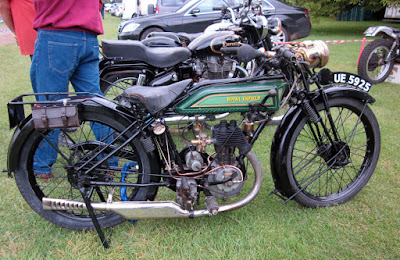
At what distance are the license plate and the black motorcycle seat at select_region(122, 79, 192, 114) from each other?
3.93 ft

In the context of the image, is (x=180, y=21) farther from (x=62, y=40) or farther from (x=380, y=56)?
(x=62, y=40)

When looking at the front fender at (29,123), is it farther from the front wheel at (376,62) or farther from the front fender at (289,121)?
the front wheel at (376,62)

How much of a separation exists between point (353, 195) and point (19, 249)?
8.95ft

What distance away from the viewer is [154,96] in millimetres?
Result: 1951

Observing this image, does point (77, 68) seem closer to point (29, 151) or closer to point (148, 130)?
point (29, 151)

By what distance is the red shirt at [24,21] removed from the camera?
3.18 meters

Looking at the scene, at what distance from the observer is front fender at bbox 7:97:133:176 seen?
80.1 inches

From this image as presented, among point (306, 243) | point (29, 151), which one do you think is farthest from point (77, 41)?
point (306, 243)

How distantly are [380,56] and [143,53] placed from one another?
5.08 metres

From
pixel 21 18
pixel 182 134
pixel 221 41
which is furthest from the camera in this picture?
pixel 221 41

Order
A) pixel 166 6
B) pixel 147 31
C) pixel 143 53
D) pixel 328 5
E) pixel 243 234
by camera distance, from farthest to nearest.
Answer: pixel 328 5
pixel 166 6
pixel 147 31
pixel 143 53
pixel 243 234

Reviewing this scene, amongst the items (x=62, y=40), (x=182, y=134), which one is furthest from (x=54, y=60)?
A: (x=182, y=134)

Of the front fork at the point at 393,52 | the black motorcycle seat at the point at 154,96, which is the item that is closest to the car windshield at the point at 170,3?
the front fork at the point at 393,52

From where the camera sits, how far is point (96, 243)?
2.23 meters
